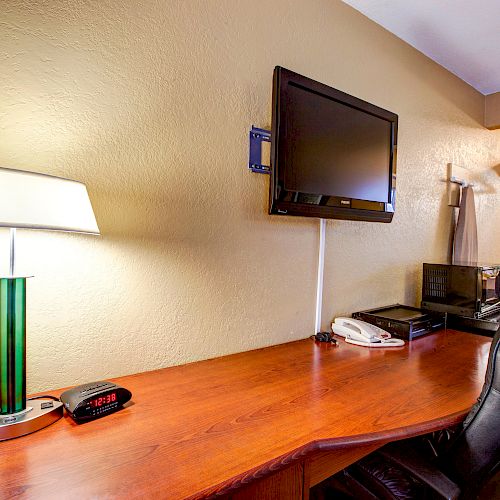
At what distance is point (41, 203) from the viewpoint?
2.73ft

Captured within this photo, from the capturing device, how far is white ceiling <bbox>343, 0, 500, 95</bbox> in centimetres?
197

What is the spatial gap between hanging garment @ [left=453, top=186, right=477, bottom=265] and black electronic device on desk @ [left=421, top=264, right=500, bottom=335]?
0.64 m

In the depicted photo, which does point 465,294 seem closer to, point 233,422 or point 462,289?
point 462,289

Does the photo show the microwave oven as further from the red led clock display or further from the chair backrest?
the red led clock display

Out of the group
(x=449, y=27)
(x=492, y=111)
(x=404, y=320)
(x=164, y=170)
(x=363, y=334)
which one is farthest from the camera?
(x=492, y=111)

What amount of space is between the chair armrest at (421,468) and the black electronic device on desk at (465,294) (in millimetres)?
1212

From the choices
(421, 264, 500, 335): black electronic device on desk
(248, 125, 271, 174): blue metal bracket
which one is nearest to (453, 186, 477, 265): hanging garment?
(421, 264, 500, 335): black electronic device on desk

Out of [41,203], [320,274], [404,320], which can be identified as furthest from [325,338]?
[41,203]

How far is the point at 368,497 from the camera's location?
1.15m

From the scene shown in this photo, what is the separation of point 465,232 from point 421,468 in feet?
7.53

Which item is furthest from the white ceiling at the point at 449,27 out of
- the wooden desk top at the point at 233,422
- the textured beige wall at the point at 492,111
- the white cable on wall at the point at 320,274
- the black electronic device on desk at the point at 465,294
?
the wooden desk top at the point at 233,422

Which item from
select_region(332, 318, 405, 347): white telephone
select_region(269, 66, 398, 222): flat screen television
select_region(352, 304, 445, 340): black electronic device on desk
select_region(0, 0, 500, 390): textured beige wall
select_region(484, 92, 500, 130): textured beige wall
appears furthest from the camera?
select_region(484, 92, 500, 130): textured beige wall

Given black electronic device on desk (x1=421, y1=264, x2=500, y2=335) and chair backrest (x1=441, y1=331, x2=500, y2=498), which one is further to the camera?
black electronic device on desk (x1=421, y1=264, x2=500, y2=335)

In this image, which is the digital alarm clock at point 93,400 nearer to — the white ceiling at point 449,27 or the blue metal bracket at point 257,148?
the blue metal bracket at point 257,148
